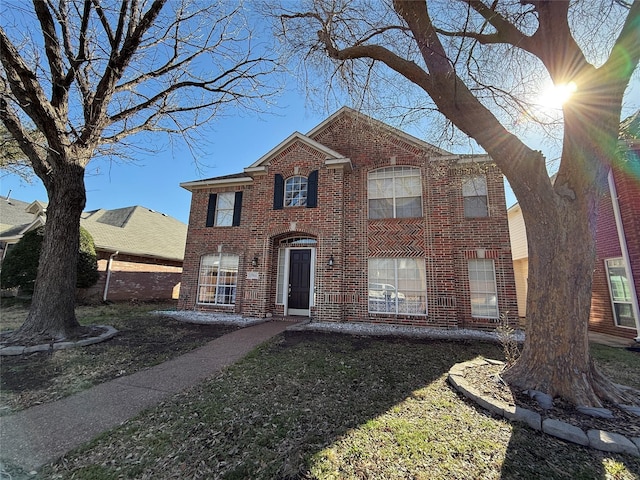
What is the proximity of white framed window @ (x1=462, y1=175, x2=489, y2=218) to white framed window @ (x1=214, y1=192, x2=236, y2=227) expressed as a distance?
8836mm

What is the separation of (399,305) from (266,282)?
15.2 feet

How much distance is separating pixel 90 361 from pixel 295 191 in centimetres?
739

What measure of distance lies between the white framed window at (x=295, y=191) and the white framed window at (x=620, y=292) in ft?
32.5

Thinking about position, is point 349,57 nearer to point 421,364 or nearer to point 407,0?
point 407,0

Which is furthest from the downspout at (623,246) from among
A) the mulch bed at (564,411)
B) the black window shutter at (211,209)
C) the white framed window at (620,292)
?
the black window shutter at (211,209)

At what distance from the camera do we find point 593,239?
3699 mm

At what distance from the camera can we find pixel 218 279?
11016mm

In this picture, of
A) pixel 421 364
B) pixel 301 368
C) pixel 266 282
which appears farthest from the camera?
pixel 266 282

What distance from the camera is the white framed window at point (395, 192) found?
9.60 meters

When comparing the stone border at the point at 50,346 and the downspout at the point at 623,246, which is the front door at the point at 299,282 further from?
the downspout at the point at 623,246

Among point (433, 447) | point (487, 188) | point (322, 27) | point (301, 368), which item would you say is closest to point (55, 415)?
point (301, 368)

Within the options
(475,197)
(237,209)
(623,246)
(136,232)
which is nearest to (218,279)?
(237,209)

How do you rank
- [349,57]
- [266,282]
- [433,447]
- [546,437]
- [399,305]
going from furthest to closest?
[266,282] < [399,305] < [349,57] < [546,437] < [433,447]

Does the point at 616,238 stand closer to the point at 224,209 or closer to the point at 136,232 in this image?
the point at 224,209
